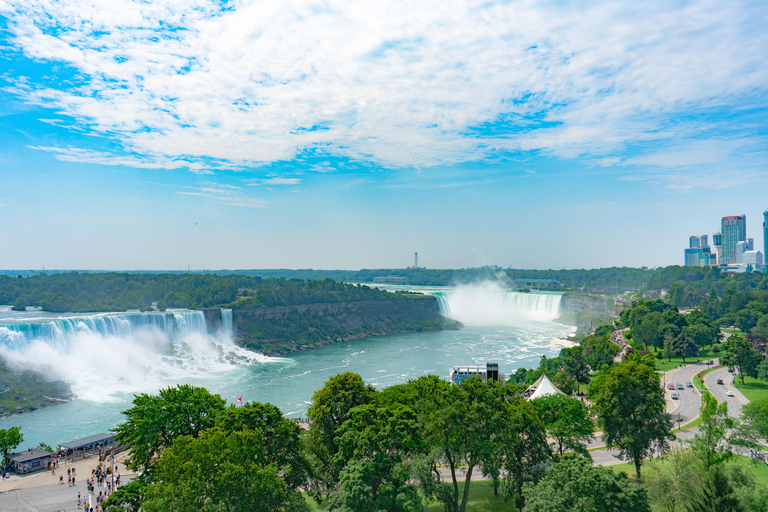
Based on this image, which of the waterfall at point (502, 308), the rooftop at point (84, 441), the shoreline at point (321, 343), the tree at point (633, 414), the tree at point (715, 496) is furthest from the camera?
the waterfall at point (502, 308)

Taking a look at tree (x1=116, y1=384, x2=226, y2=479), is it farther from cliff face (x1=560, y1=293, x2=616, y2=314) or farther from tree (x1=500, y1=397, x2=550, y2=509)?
cliff face (x1=560, y1=293, x2=616, y2=314)

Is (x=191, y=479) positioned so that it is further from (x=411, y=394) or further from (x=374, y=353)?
(x=374, y=353)

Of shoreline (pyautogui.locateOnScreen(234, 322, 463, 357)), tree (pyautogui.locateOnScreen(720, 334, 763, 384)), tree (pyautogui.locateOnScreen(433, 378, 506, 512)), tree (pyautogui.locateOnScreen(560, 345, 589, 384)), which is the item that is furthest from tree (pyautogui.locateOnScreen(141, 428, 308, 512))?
shoreline (pyautogui.locateOnScreen(234, 322, 463, 357))

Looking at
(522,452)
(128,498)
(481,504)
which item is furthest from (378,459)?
(128,498)

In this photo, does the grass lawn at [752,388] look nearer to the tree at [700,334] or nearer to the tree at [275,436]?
the tree at [700,334]

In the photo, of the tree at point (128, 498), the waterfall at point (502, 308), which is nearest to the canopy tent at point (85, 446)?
the tree at point (128, 498)

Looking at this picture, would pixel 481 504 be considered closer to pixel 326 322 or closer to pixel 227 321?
pixel 227 321
